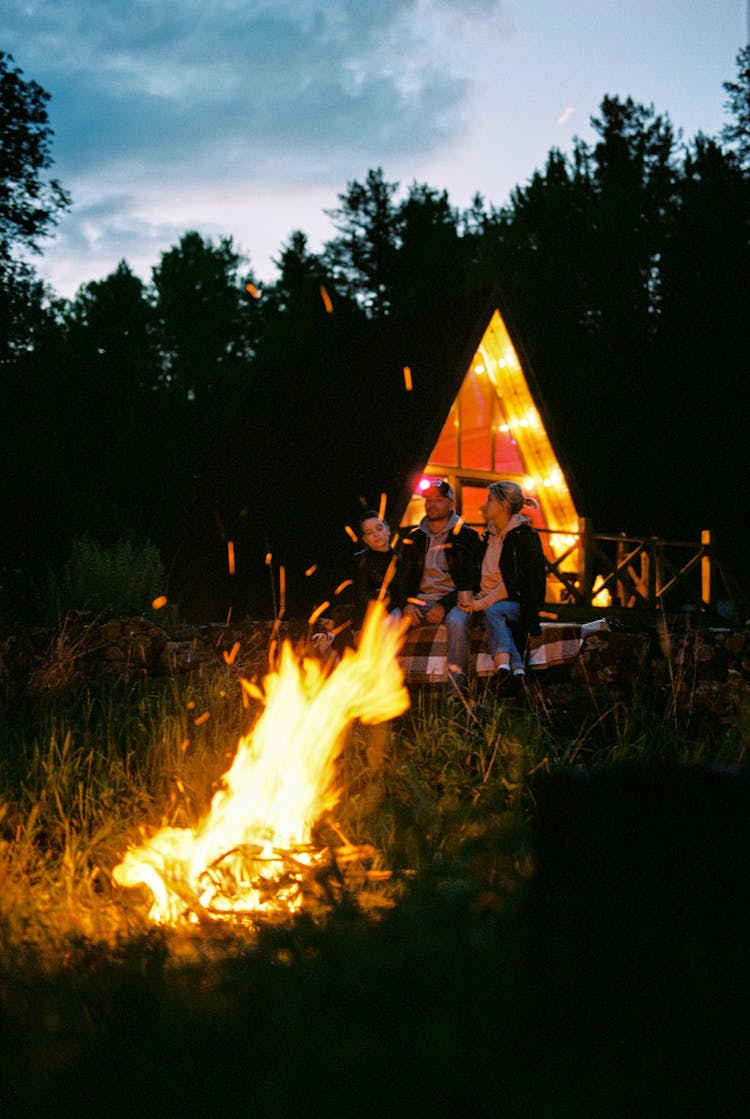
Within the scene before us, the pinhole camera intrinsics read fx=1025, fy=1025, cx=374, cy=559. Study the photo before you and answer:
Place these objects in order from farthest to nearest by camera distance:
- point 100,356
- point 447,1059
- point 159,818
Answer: point 100,356 < point 159,818 < point 447,1059

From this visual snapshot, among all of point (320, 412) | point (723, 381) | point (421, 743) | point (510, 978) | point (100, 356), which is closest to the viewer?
point (510, 978)

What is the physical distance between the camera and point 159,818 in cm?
470

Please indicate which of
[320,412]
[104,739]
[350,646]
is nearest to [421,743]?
[104,739]

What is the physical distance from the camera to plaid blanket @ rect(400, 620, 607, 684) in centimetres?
732

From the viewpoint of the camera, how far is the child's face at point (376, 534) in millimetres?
7457

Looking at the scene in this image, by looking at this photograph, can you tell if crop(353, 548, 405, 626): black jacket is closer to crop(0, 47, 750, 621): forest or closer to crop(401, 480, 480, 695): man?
crop(401, 480, 480, 695): man

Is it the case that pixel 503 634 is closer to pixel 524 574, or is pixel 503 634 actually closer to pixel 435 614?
pixel 524 574

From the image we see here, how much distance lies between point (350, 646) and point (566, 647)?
1.60 metres

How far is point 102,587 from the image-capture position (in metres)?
11.3

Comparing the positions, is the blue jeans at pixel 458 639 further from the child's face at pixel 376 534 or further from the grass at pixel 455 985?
the grass at pixel 455 985

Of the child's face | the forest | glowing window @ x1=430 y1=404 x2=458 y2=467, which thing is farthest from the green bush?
glowing window @ x1=430 y1=404 x2=458 y2=467

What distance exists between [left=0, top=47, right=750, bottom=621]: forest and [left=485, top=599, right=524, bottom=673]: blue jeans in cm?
462

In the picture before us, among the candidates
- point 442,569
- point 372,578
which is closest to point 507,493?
point 442,569

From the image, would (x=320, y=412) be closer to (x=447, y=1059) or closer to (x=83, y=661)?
(x=83, y=661)
